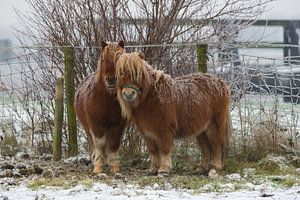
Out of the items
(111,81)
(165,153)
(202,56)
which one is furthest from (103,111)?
(202,56)

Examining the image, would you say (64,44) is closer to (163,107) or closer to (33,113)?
(33,113)

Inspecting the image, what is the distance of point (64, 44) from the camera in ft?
37.3

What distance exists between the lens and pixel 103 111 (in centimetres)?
944

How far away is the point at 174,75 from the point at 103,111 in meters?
1.94

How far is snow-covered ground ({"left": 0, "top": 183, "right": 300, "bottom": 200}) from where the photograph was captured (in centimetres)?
757

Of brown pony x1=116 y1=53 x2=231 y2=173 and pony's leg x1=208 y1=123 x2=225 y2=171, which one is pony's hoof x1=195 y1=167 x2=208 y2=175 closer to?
brown pony x1=116 y1=53 x2=231 y2=173

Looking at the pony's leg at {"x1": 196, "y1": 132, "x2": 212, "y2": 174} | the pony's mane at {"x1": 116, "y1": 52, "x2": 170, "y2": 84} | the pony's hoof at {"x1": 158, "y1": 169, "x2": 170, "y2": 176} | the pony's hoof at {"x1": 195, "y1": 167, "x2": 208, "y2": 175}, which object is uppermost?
the pony's mane at {"x1": 116, "y1": 52, "x2": 170, "y2": 84}

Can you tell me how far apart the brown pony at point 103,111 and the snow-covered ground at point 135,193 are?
4.28 feet

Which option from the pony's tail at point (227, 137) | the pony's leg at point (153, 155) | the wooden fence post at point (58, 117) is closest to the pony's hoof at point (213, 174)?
the pony's tail at point (227, 137)

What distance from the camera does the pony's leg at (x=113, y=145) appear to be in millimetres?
9633

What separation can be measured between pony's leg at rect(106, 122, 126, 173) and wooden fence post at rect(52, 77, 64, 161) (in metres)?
1.47

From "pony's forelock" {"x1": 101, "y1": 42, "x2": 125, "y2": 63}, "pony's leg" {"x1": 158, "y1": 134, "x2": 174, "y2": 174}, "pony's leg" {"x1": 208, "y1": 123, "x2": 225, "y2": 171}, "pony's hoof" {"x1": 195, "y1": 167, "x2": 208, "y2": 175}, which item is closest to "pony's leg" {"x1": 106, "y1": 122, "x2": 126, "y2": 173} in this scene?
"pony's leg" {"x1": 158, "y1": 134, "x2": 174, "y2": 174}

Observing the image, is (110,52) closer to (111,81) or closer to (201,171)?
(111,81)

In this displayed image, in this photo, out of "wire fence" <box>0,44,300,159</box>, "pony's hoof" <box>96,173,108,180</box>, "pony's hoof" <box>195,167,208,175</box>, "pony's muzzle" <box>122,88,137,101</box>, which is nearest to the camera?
"pony's muzzle" <box>122,88,137,101</box>
